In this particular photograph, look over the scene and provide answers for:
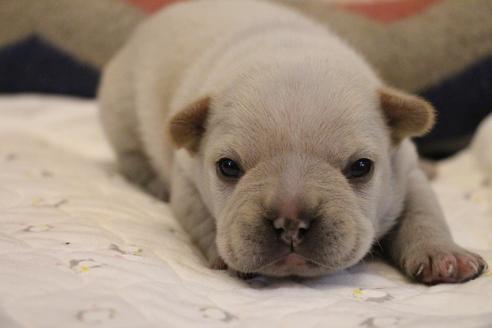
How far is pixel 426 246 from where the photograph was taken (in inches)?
91.3

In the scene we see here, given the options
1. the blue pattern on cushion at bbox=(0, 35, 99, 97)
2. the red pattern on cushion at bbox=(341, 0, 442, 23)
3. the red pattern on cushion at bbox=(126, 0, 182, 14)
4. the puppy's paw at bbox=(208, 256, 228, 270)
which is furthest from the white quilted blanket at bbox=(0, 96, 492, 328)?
the red pattern on cushion at bbox=(126, 0, 182, 14)

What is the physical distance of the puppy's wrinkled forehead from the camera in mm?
2117

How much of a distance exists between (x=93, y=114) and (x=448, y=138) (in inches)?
103

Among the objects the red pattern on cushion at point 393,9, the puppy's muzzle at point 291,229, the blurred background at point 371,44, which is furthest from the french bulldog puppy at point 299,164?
the red pattern on cushion at point 393,9

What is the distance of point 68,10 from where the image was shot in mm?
5059

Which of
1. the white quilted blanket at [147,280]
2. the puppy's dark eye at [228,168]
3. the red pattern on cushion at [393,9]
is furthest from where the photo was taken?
the red pattern on cushion at [393,9]

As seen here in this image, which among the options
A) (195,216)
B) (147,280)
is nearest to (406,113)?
(195,216)

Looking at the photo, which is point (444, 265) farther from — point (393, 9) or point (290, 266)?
point (393, 9)

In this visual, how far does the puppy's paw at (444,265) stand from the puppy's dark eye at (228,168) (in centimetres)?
70

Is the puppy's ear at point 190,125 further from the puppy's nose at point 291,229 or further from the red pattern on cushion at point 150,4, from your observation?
the red pattern on cushion at point 150,4

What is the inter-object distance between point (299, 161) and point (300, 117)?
163mm

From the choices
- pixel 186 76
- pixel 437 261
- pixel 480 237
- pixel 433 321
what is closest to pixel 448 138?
pixel 480 237

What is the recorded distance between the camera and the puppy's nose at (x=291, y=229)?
1.93 metres

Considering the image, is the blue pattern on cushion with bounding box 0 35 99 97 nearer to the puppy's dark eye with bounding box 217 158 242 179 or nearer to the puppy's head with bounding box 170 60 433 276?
the puppy's head with bounding box 170 60 433 276
